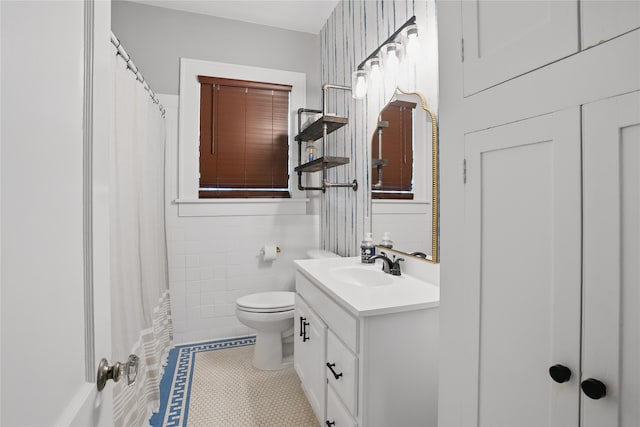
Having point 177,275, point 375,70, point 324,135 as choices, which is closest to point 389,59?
point 375,70

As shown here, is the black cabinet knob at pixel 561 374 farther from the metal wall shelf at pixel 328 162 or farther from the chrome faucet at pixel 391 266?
the metal wall shelf at pixel 328 162

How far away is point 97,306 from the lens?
61 centimetres

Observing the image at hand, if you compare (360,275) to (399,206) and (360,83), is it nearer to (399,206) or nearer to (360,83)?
(399,206)

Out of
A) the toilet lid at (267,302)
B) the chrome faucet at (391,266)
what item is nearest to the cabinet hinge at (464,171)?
the chrome faucet at (391,266)

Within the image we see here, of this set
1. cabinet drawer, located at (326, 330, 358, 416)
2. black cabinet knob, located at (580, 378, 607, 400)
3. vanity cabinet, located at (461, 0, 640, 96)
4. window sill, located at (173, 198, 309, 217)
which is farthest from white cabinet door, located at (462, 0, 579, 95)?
window sill, located at (173, 198, 309, 217)

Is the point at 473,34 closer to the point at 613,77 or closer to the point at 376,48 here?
the point at 613,77

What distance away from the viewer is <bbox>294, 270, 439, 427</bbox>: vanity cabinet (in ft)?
3.82

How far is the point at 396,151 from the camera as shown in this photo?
5.91ft

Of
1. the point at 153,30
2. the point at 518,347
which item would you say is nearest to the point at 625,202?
the point at 518,347

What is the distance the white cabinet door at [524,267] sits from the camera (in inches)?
22.6

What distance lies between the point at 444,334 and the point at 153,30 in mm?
3014

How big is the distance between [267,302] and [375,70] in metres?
1.79

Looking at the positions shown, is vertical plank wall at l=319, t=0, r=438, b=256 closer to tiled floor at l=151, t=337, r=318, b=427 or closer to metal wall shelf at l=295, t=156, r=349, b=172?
metal wall shelf at l=295, t=156, r=349, b=172

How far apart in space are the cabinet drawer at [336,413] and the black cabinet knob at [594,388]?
2.85 feet
